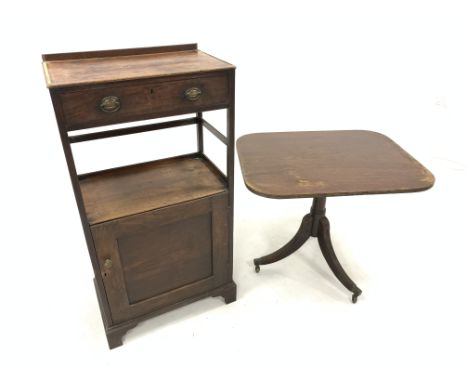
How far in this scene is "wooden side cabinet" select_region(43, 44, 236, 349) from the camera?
1.28m

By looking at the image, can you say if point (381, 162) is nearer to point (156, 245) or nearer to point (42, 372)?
point (156, 245)

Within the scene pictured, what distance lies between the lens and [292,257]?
238 cm

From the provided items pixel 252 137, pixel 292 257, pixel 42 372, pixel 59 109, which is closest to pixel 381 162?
pixel 252 137

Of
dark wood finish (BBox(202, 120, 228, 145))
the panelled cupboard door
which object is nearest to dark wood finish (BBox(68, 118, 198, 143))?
dark wood finish (BBox(202, 120, 228, 145))

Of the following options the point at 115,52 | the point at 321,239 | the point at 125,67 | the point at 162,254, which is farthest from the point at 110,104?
the point at 321,239

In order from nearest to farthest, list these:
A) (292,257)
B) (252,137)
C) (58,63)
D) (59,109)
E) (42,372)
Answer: (59,109), (58,63), (42,372), (252,137), (292,257)

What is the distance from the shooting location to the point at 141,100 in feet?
4.33

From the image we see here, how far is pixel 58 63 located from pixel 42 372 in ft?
4.58

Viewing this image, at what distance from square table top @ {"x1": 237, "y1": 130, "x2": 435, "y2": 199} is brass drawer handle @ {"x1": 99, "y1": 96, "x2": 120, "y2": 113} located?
61cm

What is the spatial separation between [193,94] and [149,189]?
53 cm

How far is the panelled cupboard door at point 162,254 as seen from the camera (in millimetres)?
1544

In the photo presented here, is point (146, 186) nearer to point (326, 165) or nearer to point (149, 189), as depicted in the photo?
point (149, 189)

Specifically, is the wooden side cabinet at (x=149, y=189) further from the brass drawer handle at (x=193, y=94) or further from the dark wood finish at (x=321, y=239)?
the dark wood finish at (x=321, y=239)

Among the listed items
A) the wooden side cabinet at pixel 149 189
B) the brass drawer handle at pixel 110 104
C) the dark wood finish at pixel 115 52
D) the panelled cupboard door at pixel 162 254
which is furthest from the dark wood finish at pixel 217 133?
the brass drawer handle at pixel 110 104
